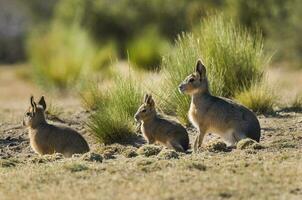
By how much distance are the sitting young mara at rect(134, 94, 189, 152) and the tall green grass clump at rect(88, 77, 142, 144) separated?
0.85 metres

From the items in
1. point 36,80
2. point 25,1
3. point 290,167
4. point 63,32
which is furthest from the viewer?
point 25,1

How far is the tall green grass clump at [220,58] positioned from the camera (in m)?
14.2

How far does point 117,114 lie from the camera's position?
44.2 ft

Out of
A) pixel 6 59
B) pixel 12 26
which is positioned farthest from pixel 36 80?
pixel 12 26

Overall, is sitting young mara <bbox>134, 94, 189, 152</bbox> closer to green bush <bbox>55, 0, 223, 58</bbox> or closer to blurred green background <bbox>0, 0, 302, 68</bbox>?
blurred green background <bbox>0, 0, 302, 68</bbox>

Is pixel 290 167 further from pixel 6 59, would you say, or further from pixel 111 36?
pixel 6 59

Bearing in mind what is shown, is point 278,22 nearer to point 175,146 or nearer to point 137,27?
point 137,27

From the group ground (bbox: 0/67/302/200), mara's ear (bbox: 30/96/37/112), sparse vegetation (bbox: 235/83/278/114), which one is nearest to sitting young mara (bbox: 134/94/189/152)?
ground (bbox: 0/67/302/200)

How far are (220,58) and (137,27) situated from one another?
929 inches

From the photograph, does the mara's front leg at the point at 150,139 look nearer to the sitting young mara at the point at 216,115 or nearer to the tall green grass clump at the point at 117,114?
the sitting young mara at the point at 216,115

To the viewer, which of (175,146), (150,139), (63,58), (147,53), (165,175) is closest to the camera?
(165,175)

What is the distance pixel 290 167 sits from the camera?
9742 millimetres

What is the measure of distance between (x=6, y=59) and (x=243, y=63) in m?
31.7

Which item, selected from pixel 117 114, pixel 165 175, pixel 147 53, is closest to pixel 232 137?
pixel 117 114
